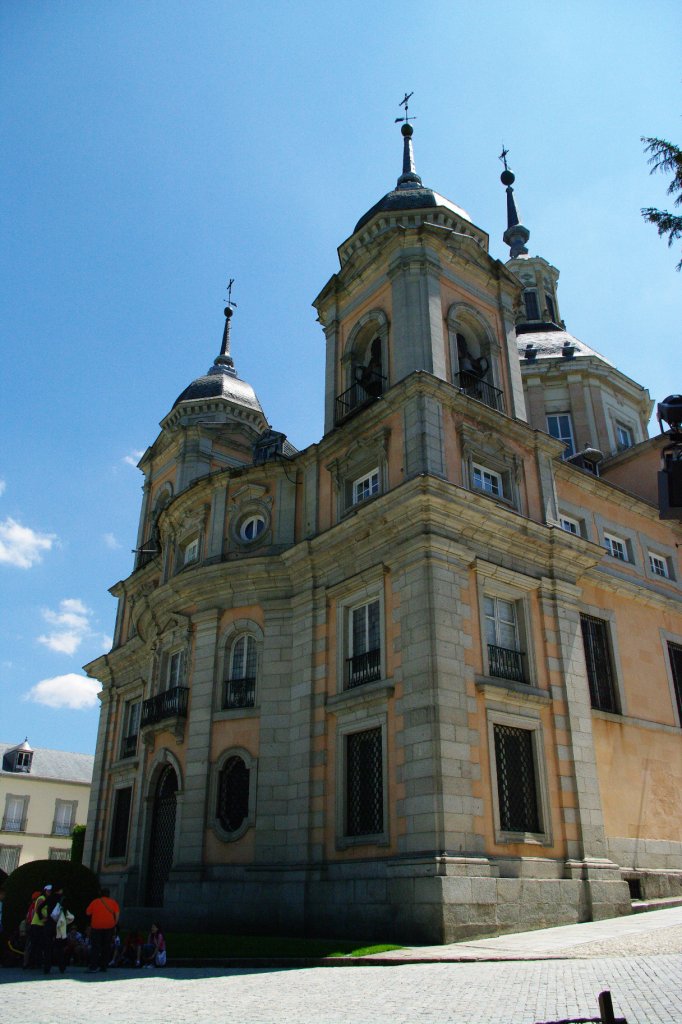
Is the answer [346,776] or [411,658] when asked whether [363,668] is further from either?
[346,776]

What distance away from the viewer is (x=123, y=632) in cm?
3406

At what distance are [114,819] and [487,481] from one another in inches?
731

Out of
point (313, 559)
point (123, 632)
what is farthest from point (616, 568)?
point (123, 632)

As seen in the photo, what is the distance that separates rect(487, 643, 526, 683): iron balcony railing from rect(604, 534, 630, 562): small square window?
6863 mm

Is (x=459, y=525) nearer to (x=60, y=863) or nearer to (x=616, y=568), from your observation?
(x=616, y=568)

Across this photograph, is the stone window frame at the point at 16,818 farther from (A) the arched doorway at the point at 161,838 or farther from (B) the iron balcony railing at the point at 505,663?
(B) the iron balcony railing at the point at 505,663

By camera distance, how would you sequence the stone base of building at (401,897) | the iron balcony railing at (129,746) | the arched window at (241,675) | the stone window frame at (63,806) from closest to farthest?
1. the stone base of building at (401,897)
2. the arched window at (241,675)
3. the iron balcony railing at (129,746)
4. the stone window frame at (63,806)

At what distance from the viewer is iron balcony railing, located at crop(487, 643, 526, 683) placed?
60.8ft

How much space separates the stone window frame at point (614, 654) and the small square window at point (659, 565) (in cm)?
388

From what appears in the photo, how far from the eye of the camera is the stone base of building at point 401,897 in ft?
49.6

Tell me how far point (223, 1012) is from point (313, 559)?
1320cm

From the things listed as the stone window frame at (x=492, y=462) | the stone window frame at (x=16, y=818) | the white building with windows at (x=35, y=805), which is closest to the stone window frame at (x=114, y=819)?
the stone window frame at (x=492, y=462)

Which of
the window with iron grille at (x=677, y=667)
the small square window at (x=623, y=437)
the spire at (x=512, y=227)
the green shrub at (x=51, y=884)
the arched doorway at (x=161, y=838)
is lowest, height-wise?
the green shrub at (x=51, y=884)

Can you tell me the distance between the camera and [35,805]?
176 ft
